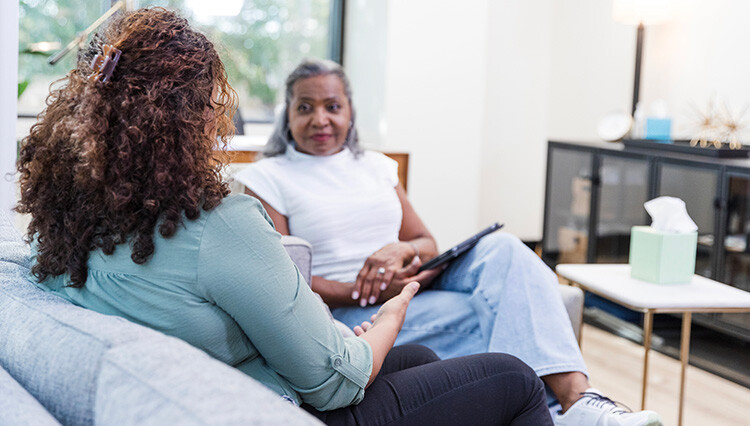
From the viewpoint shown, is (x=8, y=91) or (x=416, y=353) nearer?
(x=416, y=353)

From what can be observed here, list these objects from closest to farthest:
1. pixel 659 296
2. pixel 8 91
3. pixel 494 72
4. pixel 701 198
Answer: pixel 8 91 → pixel 659 296 → pixel 701 198 → pixel 494 72

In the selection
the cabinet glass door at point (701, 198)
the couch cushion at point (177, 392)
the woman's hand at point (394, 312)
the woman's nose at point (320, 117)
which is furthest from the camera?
the cabinet glass door at point (701, 198)

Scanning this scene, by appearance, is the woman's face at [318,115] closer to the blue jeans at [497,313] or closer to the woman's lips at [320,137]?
the woman's lips at [320,137]

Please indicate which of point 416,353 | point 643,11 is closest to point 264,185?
point 416,353

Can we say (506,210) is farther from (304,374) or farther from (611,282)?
(304,374)

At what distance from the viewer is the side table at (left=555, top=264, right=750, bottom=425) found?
6.38 feet

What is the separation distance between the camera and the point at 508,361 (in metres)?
1.33

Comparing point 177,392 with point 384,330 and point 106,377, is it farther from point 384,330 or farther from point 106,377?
point 384,330

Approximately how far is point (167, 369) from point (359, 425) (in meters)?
0.46

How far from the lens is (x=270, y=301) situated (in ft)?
3.40

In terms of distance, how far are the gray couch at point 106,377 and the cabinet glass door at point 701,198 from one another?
2537 mm

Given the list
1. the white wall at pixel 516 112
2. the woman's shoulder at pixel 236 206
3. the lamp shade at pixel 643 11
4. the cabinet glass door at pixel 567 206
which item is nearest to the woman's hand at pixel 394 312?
the woman's shoulder at pixel 236 206

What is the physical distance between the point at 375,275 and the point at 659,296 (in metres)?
0.71

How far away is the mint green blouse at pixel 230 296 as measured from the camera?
1032 mm
